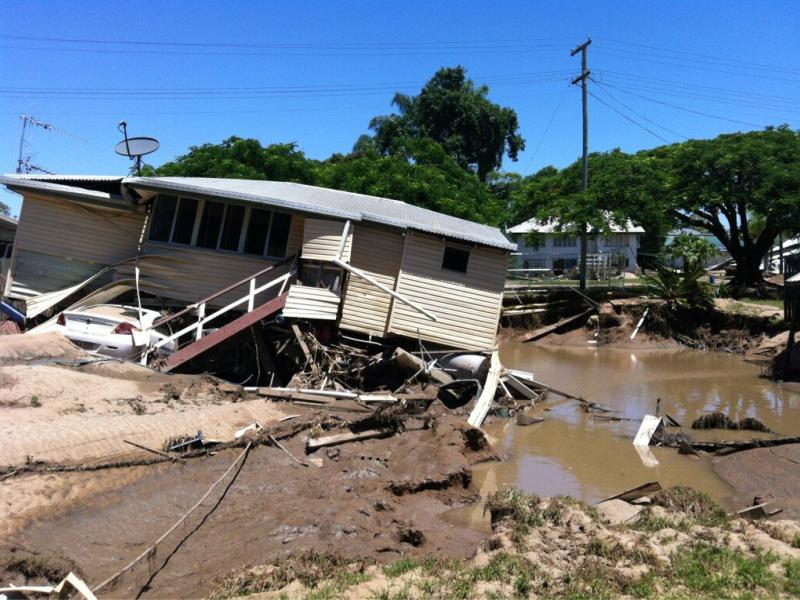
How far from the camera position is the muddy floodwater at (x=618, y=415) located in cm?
982

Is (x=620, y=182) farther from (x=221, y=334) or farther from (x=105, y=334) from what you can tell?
(x=105, y=334)

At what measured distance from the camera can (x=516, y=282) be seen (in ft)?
125

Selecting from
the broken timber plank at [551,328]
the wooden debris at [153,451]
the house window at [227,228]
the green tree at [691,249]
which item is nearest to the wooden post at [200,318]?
the house window at [227,228]

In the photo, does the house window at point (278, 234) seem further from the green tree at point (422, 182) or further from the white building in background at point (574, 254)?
the white building in background at point (574, 254)

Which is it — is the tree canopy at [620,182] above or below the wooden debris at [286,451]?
above

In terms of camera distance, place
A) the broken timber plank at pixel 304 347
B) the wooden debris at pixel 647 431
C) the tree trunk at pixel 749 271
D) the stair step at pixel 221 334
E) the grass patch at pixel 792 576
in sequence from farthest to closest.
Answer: the tree trunk at pixel 749 271 < the broken timber plank at pixel 304 347 < the wooden debris at pixel 647 431 < the stair step at pixel 221 334 < the grass patch at pixel 792 576

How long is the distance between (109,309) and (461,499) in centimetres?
843

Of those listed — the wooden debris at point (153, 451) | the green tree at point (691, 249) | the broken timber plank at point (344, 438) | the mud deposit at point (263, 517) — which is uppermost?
the green tree at point (691, 249)

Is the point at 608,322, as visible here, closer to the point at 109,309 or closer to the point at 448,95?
the point at 109,309

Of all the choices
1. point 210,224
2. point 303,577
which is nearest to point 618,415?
point 210,224

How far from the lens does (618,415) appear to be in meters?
14.6

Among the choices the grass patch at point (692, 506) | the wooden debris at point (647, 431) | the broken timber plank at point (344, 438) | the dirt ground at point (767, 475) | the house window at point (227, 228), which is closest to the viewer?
the grass patch at point (692, 506)

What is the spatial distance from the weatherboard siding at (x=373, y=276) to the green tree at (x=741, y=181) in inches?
762

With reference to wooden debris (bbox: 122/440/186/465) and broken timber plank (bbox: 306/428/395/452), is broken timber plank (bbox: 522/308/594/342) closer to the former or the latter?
broken timber plank (bbox: 306/428/395/452)
